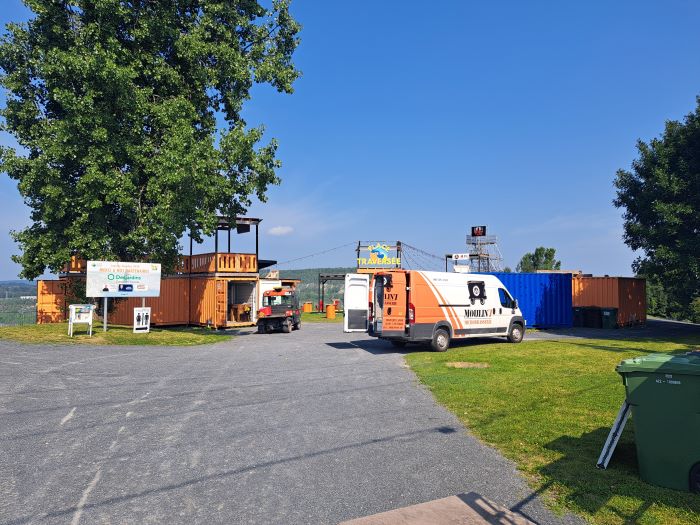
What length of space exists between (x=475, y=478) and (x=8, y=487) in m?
4.87

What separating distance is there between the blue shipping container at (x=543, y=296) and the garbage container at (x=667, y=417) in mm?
22240

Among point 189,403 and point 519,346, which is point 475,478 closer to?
point 189,403

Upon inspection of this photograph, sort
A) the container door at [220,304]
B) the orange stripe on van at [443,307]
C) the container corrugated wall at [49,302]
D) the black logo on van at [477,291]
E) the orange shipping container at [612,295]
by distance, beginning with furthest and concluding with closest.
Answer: the container corrugated wall at [49,302], the orange shipping container at [612,295], the container door at [220,304], the black logo on van at [477,291], the orange stripe on van at [443,307]

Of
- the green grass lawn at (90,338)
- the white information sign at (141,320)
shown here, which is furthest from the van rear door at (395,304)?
the white information sign at (141,320)

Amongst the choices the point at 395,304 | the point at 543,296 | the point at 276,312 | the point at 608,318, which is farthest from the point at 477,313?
the point at 608,318

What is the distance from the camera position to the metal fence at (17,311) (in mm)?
27834

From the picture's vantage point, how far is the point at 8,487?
16.1 ft

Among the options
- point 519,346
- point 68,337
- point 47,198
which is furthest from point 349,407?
point 47,198

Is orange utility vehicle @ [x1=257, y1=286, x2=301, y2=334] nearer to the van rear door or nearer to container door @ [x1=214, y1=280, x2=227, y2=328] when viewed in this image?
container door @ [x1=214, y1=280, x2=227, y2=328]

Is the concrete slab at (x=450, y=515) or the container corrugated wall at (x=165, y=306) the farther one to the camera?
the container corrugated wall at (x=165, y=306)

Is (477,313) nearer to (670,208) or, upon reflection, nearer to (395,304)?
(395,304)

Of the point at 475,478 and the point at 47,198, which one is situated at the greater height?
the point at 47,198

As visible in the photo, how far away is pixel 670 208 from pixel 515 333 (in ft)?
35.1

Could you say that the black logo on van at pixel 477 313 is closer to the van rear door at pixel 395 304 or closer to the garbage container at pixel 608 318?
the van rear door at pixel 395 304
